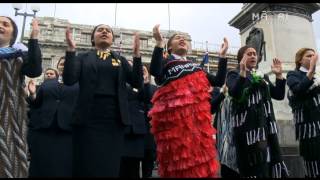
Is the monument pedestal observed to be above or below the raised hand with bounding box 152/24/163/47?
above

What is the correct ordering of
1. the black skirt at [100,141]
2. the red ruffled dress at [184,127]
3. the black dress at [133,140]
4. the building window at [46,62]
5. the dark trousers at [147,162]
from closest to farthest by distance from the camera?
the black skirt at [100,141] < the red ruffled dress at [184,127] < the black dress at [133,140] < the dark trousers at [147,162] < the building window at [46,62]

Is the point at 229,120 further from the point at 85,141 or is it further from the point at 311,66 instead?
the point at 85,141

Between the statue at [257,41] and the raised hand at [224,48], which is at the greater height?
the statue at [257,41]

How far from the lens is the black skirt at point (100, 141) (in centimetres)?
390

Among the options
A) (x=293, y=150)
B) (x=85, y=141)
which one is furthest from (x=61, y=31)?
(x=85, y=141)

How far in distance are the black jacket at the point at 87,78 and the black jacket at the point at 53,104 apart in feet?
3.54

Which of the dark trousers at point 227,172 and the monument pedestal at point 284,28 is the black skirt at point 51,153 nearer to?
the dark trousers at point 227,172

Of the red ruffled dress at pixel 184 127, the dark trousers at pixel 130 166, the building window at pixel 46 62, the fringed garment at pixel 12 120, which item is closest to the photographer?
the fringed garment at pixel 12 120

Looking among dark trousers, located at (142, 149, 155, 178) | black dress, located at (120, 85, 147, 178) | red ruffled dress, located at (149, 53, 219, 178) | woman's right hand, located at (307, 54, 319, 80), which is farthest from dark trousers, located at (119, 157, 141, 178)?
woman's right hand, located at (307, 54, 319, 80)

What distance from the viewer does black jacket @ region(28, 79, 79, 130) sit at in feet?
17.0

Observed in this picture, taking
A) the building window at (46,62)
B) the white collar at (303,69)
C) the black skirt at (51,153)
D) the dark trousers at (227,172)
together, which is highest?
the building window at (46,62)

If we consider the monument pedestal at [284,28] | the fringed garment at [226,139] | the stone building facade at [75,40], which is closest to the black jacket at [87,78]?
the fringed garment at [226,139]

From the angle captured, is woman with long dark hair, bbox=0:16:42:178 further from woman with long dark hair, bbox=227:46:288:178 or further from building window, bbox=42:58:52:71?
building window, bbox=42:58:52:71

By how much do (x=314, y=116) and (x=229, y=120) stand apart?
1.06 meters
